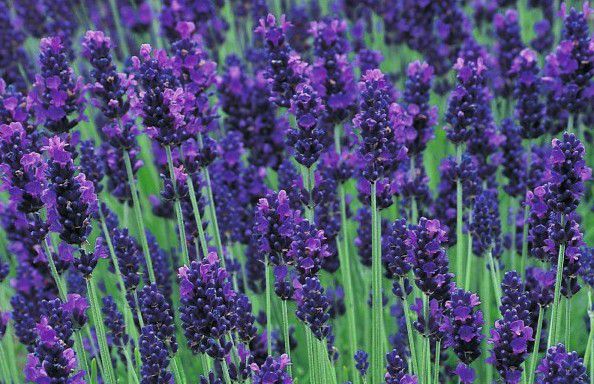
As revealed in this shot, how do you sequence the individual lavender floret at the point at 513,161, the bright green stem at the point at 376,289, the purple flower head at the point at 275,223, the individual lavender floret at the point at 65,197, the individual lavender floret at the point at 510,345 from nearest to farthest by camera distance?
1. the individual lavender floret at the point at 510,345
2. the purple flower head at the point at 275,223
3. the individual lavender floret at the point at 65,197
4. the bright green stem at the point at 376,289
5. the individual lavender floret at the point at 513,161

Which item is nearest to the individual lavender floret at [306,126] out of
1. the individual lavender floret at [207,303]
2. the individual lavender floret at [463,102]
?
the individual lavender floret at [207,303]

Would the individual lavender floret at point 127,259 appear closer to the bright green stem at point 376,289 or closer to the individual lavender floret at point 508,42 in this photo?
the bright green stem at point 376,289

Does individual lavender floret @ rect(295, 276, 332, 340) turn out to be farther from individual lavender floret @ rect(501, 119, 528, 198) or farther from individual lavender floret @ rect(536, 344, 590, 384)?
individual lavender floret @ rect(501, 119, 528, 198)

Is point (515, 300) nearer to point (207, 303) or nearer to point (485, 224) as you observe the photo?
point (485, 224)

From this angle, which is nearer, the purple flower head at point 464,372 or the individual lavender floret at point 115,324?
the purple flower head at point 464,372

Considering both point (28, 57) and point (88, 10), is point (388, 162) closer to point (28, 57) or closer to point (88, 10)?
point (28, 57)

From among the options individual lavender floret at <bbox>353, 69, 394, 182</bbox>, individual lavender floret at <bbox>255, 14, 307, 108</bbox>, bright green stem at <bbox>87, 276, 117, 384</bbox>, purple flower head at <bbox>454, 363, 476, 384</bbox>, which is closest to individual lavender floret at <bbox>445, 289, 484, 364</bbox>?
purple flower head at <bbox>454, 363, 476, 384</bbox>

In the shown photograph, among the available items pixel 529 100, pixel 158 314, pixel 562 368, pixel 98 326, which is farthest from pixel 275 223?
pixel 529 100
